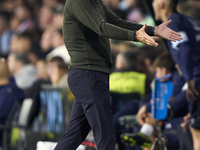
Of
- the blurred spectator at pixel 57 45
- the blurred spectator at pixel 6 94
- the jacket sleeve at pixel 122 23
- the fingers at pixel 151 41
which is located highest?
the jacket sleeve at pixel 122 23

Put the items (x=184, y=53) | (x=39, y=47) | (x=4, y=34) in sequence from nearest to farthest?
(x=184, y=53) < (x=39, y=47) < (x=4, y=34)

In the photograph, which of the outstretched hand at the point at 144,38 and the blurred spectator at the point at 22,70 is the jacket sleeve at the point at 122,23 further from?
the blurred spectator at the point at 22,70

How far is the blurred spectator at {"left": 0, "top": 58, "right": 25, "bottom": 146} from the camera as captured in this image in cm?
601

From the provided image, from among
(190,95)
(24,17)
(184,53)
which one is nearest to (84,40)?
(184,53)

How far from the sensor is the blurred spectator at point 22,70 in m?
6.39

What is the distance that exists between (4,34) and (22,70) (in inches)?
32.2

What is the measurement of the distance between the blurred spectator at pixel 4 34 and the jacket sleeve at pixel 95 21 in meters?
4.38

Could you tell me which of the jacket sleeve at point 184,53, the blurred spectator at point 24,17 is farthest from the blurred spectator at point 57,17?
the jacket sleeve at point 184,53

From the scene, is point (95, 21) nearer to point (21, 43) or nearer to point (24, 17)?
point (21, 43)

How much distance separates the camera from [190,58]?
4.35m

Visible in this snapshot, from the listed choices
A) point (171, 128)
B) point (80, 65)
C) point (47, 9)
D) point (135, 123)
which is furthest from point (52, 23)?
point (80, 65)

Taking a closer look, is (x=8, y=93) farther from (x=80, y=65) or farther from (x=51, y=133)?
(x=80, y=65)

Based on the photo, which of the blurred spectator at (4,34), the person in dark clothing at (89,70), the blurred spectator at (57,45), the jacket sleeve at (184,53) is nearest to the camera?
the person in dark clothing at (89,70)

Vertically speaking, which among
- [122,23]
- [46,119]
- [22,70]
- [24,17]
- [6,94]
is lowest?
[46,119]
